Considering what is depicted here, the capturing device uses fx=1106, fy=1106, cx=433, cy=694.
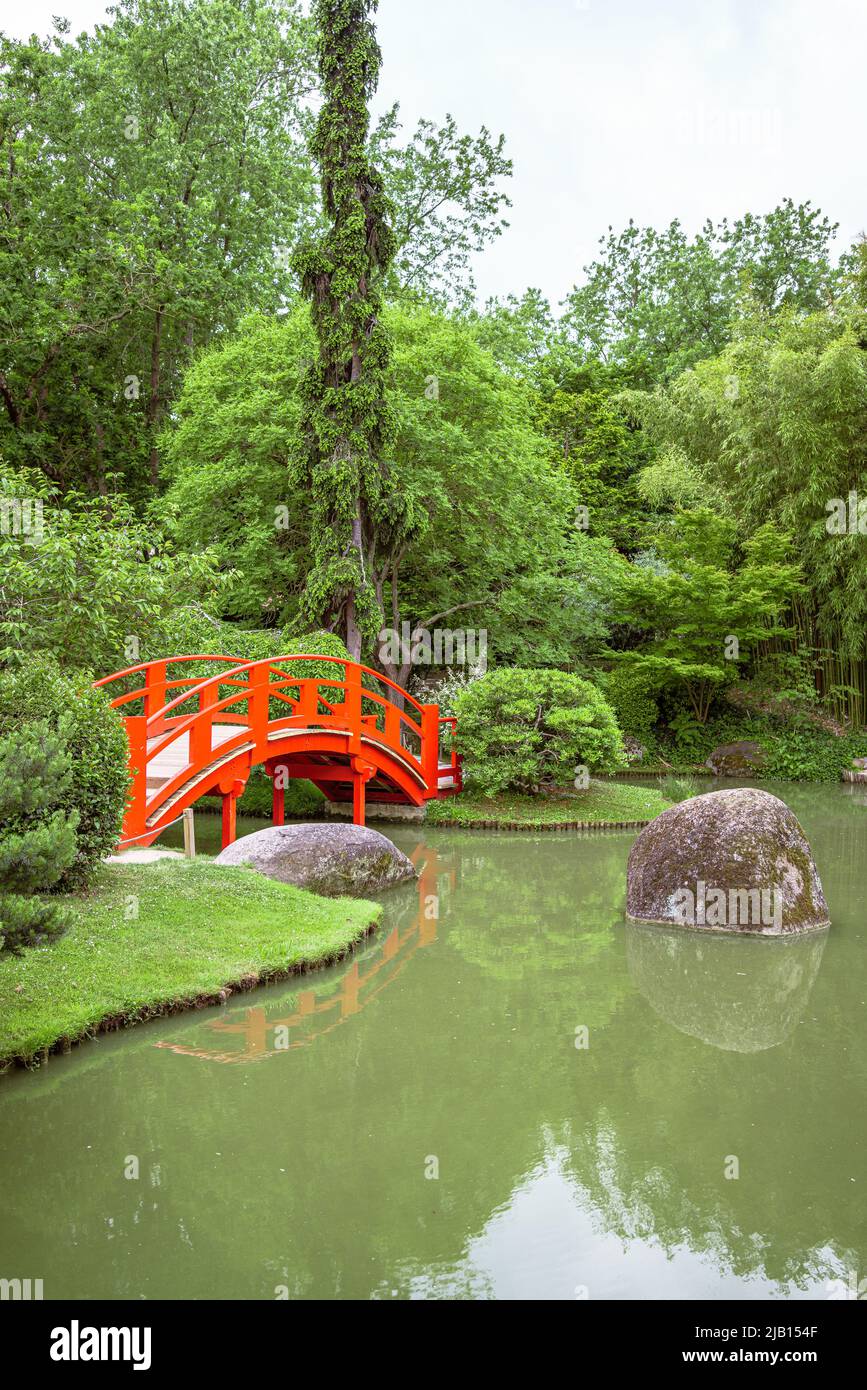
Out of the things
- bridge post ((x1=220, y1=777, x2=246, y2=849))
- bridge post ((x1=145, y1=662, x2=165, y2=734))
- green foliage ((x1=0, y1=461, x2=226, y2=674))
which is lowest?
bridge post ((x1=220, y1=777, x2=246, y2=849))

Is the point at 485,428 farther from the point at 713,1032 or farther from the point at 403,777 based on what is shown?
the point at 713,1032

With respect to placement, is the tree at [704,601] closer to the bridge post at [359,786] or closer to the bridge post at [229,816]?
the bridge post at [359,786]

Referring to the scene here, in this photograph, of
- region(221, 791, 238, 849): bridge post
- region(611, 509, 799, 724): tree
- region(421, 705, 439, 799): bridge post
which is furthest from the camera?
region(611, 509, 799, 724): tree

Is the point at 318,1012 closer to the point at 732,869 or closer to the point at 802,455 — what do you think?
the point at 732,869

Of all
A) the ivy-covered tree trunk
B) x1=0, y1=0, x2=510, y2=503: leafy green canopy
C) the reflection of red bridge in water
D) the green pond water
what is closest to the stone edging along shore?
the ivy-covered tree trunk

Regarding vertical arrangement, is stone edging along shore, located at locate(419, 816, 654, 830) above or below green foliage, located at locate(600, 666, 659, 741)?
below

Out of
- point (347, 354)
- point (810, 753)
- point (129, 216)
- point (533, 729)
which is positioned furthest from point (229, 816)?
point (129, 216)

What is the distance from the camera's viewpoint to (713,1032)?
6.63m

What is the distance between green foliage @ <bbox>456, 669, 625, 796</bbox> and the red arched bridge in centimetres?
68

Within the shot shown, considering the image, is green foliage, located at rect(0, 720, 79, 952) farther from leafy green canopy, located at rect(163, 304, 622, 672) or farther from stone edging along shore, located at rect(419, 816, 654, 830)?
leafy green canopy, located at rect(163, 304, 622, 672)

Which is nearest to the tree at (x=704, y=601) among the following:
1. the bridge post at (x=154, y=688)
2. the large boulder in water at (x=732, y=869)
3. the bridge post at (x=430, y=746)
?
the bridge post at (x=430, y=746)

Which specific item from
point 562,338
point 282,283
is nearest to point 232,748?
point 282,283

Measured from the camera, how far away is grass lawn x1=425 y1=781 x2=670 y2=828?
14.1 m
